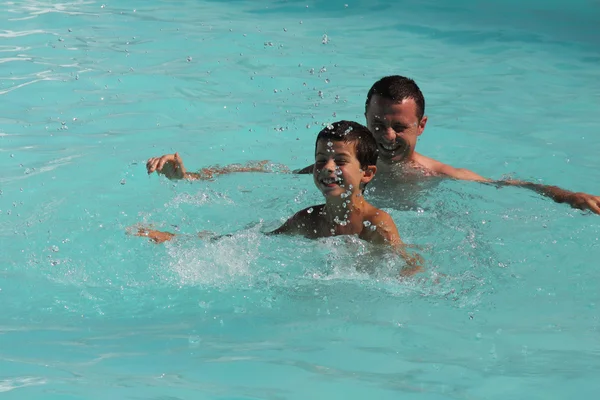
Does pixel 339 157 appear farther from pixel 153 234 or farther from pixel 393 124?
pixel 153 234

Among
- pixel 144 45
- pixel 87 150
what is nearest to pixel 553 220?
pixel 87 150

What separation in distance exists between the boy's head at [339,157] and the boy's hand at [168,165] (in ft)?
2.33

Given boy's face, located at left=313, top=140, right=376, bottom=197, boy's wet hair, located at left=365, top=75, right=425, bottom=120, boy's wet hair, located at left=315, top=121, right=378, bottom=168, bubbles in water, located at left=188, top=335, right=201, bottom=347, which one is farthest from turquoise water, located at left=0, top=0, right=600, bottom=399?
boy's wet hair, located at left=365, top=75, right=425, bottom=120

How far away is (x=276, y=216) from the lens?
4773 millimetres

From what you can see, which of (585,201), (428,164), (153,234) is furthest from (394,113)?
(153,234)

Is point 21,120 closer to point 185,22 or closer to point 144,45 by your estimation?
point 144,45

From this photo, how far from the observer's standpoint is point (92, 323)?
11.5 feet

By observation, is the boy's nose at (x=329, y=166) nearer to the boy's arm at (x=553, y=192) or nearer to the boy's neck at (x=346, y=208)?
the boy's neck at (x=346, y=208)

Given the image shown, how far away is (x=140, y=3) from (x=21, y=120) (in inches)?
163

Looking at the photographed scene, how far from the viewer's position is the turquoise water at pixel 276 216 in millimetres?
3049

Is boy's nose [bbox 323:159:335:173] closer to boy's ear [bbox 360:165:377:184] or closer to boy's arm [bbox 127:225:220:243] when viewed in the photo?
boy's ear [bbox 360:165:377:184]

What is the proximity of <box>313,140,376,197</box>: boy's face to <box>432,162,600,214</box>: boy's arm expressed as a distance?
1.01 m

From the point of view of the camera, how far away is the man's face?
4.39m

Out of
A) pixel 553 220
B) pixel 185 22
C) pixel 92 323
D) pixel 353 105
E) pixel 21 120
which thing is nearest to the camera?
pixel 92 323
